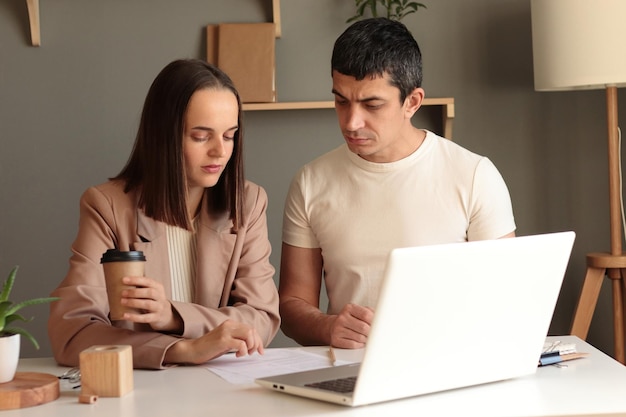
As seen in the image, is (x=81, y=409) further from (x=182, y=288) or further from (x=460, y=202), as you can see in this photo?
(x=460, y=202)

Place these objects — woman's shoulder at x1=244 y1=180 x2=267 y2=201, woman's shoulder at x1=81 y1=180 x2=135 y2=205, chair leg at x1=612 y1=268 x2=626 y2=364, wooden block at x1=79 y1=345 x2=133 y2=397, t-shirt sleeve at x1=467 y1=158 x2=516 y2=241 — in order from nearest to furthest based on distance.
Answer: wooden block at x1=79 y1=345 x2=133 y2=397 → woman's shoulder at x1=81 y1=180 x2=135 y2=205 → woman's shoulder at x1=244 y1=180 x2=267 y2=201 → t-shirt sleeve at x1=467 y1=158 x2=516 y2=241 → chair leg at x1=612 y1=268 x2=626 y2=364

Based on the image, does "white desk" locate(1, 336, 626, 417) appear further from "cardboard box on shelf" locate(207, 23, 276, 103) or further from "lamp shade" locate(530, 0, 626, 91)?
"cardboard box on shelf" locate(207, 23, 276, 103)

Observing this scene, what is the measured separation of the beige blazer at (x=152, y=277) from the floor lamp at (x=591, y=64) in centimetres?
134

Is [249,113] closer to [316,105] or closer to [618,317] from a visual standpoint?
[316,105]

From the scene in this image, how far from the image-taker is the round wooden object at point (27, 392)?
4.53 feet

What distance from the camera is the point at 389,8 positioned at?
3188 millimetres

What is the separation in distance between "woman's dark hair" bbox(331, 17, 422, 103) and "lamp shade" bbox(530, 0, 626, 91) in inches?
35.0

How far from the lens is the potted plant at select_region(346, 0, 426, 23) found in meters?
3.21

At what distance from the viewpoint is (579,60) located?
2.96 m

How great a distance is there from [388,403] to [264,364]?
39 centimetres

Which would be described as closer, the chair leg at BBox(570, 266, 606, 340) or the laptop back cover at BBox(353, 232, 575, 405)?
the laptop back cover at BBox(353, 232, 575, 405)

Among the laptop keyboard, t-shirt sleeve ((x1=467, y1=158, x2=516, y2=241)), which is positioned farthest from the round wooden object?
t-shirt sleeve ((x1=467, y1=158, x2=516, y2=241))

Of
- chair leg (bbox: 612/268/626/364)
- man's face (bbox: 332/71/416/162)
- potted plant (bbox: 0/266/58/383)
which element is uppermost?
man's face (bbox: 332/71/416/162)

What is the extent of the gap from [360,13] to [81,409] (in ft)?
7.26
